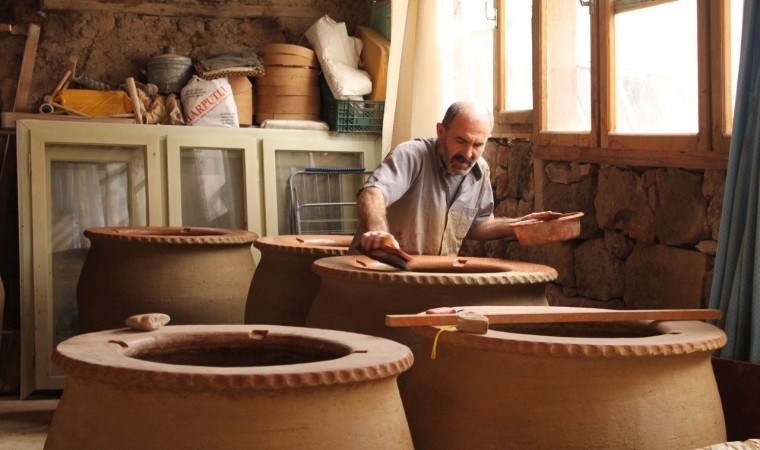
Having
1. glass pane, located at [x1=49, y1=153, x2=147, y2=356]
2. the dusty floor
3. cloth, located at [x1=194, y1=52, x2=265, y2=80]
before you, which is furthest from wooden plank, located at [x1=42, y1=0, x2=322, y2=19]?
the dusty floor

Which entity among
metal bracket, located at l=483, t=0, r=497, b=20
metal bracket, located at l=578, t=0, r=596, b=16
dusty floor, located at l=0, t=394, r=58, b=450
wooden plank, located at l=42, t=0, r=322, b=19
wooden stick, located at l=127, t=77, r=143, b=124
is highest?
wooden plank, located at l=42, t=0, r=322, b=19

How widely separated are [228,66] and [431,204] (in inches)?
88.3

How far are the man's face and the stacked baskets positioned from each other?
2115mm

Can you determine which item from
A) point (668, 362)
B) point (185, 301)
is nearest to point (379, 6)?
point (185, 301)

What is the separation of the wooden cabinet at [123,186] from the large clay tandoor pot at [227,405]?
3.32 metres

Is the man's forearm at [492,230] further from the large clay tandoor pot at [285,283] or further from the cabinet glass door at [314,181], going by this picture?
the cabinet glass door at [314,181]

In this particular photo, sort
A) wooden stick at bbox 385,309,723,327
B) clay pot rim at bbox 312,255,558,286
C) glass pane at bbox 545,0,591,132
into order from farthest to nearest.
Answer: glass pane at bbox 545,0,591,132, clay pot rim at bbox 312,255,558,286, wooden stick at bbox 385,309,723,327

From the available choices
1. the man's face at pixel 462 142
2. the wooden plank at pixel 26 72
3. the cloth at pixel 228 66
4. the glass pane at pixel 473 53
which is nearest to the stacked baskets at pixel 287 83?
the cloth at pixel 228 66

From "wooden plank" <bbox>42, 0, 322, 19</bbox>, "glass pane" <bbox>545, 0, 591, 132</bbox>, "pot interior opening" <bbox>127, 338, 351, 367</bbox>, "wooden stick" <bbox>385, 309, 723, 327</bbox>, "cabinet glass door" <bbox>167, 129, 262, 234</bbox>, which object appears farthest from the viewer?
"wooden plank" <bbox>42, 0, 322, 19</bbox>

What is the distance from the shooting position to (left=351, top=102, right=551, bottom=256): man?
3.53m

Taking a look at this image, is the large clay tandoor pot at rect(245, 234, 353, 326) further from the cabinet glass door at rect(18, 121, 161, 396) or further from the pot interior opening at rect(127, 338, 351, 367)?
the cabinet glass door at rect(18, 121, 161, 396)

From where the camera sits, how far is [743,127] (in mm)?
2650

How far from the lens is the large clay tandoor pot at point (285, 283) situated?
11.0 ft

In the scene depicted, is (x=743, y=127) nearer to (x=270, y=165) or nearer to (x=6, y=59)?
(x=270, y=165)
